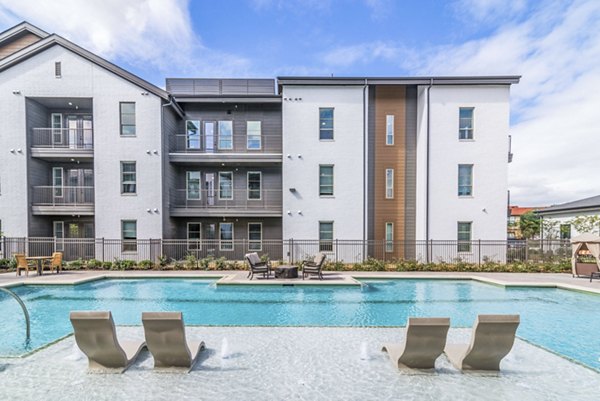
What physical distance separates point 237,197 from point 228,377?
15.3 meters

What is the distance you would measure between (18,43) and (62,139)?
7590 millimetres

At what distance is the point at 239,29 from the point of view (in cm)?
1405

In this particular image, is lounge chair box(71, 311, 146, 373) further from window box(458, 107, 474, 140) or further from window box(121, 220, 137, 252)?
window box(458, 107, 474, 140)

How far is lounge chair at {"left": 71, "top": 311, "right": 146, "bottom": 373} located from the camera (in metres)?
4.37

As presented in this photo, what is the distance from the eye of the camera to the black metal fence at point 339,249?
16734 mm

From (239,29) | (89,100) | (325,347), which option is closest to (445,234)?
(325,347)

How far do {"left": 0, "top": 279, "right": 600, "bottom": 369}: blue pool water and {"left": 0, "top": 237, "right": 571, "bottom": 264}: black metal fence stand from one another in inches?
145

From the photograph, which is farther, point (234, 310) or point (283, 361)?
point (234, 310)

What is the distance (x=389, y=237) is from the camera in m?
18.3

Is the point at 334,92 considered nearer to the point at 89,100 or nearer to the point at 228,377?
the point at 89,100

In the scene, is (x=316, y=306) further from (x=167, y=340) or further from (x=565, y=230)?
(x=565, y=230)

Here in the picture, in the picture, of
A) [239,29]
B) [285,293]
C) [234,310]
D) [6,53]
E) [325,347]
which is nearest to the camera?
[325,347]

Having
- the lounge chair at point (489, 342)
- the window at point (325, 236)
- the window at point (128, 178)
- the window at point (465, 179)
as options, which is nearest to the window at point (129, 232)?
the window at point (128, 178)

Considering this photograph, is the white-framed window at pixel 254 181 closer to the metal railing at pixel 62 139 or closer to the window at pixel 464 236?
the metal railing at pixel 62 139
